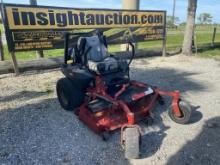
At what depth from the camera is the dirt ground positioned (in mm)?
3939

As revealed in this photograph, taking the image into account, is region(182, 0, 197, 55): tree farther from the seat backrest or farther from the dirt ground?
the seat backrest

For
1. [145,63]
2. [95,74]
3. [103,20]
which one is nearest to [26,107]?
[95,74]

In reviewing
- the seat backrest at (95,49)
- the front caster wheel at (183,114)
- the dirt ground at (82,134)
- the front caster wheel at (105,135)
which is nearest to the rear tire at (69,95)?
the dirt ground at (82,134)

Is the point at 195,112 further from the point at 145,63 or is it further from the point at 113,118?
the point at 145,63

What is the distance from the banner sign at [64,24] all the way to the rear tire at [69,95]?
1972 millimetres

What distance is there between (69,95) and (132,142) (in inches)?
82.2

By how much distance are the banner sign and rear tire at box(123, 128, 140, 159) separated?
149 inches

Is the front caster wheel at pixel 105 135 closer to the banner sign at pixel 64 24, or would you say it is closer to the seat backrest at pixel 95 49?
the seat backrest at pixel 95 49

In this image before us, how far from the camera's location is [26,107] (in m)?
5.77

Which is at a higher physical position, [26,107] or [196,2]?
[196,2]

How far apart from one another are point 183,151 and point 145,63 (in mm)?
6536

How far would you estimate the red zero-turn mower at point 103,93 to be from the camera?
4.58 m

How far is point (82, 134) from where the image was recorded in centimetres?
463

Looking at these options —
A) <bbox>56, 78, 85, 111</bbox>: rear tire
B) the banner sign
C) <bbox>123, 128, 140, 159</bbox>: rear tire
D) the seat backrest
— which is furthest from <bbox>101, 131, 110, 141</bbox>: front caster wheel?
the banner sign
